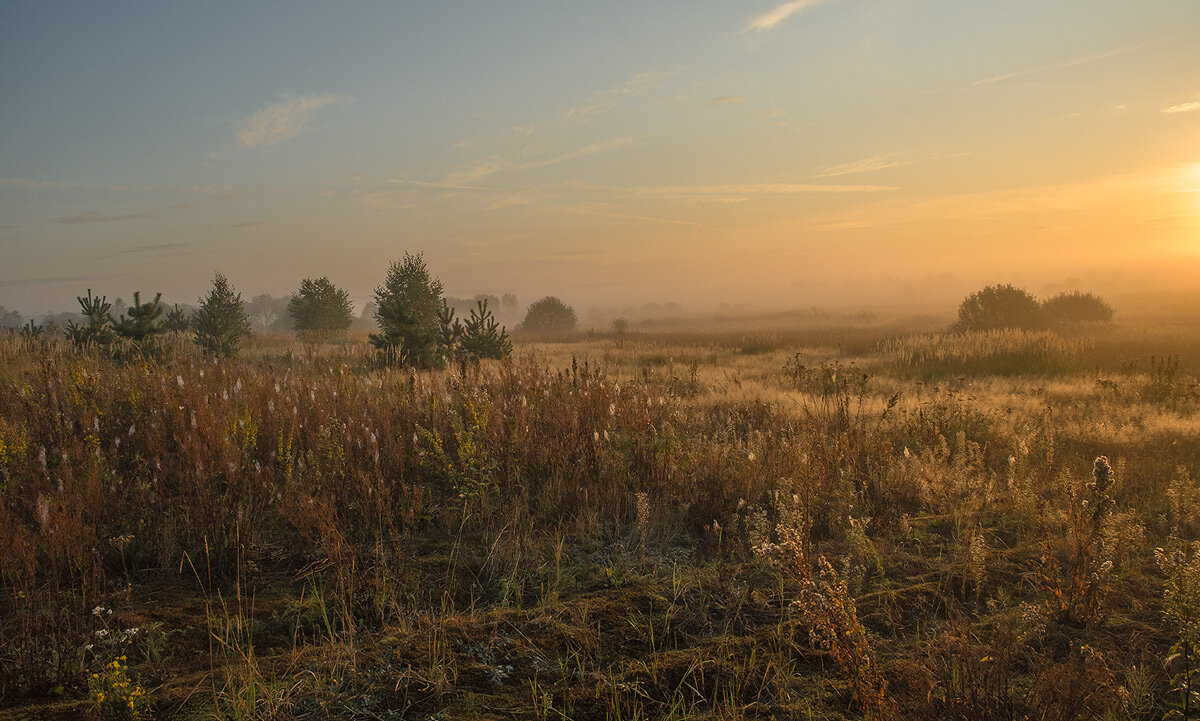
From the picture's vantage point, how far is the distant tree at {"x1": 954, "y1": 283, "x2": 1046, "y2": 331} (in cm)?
3128

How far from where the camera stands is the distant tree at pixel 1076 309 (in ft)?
112

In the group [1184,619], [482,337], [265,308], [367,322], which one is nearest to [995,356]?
[482,337]

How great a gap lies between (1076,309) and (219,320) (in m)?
41.7

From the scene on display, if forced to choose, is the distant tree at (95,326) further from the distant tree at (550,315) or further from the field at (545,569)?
the distant tree at (550,315)

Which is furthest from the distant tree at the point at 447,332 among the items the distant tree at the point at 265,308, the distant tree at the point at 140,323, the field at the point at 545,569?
the distant tree at the point at 265,308

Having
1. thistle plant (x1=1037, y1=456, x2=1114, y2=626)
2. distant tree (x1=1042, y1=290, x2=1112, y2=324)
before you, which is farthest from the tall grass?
distant tree (x1=1042, y1=290, x2=1112, y2=324)

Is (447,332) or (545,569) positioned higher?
(447,332)

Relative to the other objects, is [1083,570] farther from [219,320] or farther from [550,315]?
[550,315]

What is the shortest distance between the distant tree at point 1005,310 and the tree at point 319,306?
32.3 m

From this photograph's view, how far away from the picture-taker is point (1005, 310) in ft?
103

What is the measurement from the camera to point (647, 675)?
2750mm

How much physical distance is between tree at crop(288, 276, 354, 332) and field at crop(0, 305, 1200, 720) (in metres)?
25.7

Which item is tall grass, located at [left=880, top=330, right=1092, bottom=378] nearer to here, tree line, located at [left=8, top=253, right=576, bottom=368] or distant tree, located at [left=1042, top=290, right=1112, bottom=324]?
tree line, located at [left=8, top=253, right=576, bottom=368]

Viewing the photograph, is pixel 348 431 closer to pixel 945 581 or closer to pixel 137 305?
pixel 945 581
